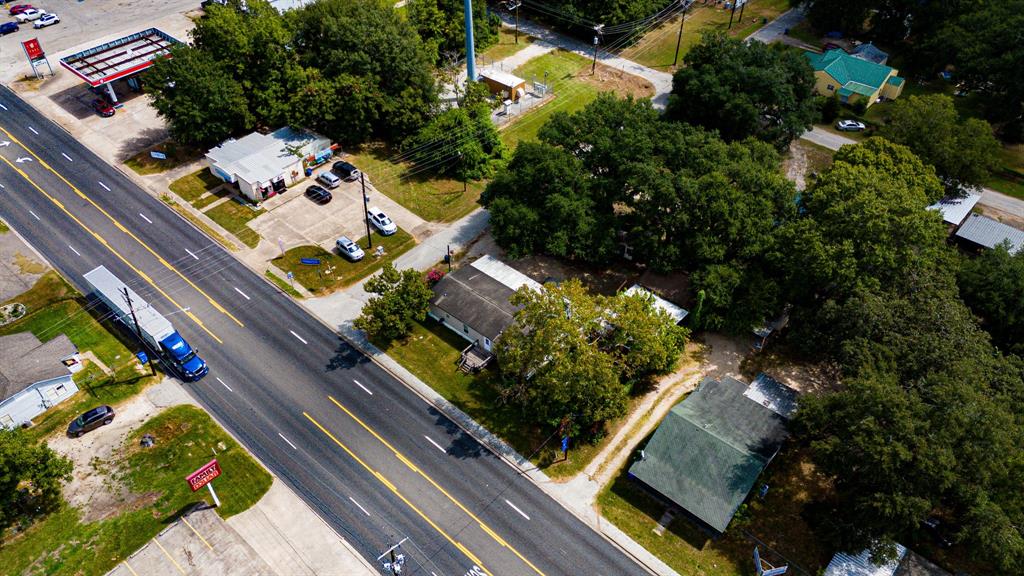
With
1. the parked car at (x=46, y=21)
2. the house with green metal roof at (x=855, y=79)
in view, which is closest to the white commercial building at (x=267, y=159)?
the parked car at (x=46, y=21)

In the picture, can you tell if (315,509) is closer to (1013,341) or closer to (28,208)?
(28,208)

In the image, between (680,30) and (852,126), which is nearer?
(852,126)

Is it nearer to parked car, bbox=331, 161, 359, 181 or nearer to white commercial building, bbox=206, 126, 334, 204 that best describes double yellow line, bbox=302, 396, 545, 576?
white commercial building, bbox=206, 126, 334, 204

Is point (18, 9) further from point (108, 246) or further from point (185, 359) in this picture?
point (185, 359)

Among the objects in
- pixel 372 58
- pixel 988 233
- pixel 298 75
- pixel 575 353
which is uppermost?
pixel 372 58

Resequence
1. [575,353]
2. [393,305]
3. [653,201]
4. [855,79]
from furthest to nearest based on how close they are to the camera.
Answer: [855,79] → [653,201] → [393,305] → [575,353]

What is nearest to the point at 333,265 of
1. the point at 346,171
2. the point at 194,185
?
the point at 346,171

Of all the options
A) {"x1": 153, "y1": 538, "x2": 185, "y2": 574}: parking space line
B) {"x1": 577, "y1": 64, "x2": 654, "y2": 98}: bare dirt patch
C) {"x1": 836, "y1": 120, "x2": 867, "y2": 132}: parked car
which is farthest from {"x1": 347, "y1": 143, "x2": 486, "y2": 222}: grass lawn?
{"x1": 836, "y1": 120, "x2": 867, "y2": 132}: parked car
